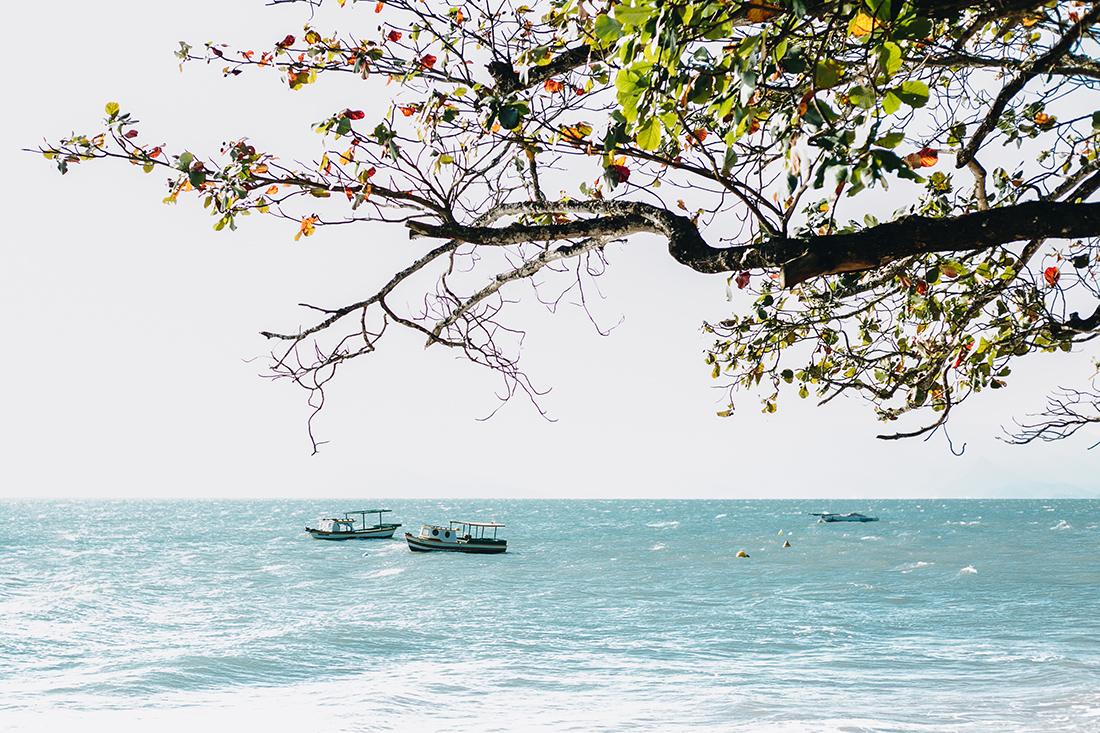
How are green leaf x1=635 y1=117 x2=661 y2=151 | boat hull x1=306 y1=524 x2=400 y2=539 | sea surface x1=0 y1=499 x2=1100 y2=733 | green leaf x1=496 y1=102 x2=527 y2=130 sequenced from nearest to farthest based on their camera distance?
green leaf x1=635 y1=117 x2=661 y2=151 < green leaf x1=496 y1=102 x2=527 y2=130 < sea surface x1=0 y1=499 x2=1100 y2=733 < boat hull x1=306 y1=524 x2=400 y2=539

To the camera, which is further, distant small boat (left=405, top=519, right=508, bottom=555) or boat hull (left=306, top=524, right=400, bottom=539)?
boat hull (left=306, top=524, right=400, bottom=539)

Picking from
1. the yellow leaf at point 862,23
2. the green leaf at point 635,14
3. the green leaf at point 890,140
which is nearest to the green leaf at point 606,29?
the green leaf at point 635,14

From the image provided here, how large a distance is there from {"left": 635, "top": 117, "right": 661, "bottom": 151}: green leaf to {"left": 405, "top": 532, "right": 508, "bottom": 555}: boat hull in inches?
1994

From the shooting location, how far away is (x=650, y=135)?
7.66ft

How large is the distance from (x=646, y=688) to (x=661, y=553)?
129 ft

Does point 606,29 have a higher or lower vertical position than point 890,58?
higher

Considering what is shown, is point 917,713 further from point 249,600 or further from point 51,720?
point 249,600

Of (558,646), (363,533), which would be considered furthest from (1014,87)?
(363,533)

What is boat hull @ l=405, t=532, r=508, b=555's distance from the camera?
5128cm

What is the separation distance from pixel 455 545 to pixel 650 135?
51.0 meters

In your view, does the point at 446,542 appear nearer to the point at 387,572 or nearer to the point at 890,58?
the point at 387,572

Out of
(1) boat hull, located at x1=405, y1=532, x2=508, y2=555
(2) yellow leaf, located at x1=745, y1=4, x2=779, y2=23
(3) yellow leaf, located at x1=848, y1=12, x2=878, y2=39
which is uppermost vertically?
(3) yellow leaf, located at x1=848, y1=12, x2=878, y2=39

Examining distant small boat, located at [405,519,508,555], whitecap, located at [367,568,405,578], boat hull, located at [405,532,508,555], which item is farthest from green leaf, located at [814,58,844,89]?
boat hull, located at [405,532,508,555]

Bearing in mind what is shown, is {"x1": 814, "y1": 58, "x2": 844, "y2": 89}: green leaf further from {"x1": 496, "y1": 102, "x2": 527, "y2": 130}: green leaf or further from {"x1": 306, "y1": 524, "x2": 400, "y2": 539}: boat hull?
{"x1": 306, "y1": 524, "x2": 400, "y2": 539}: boat hull
